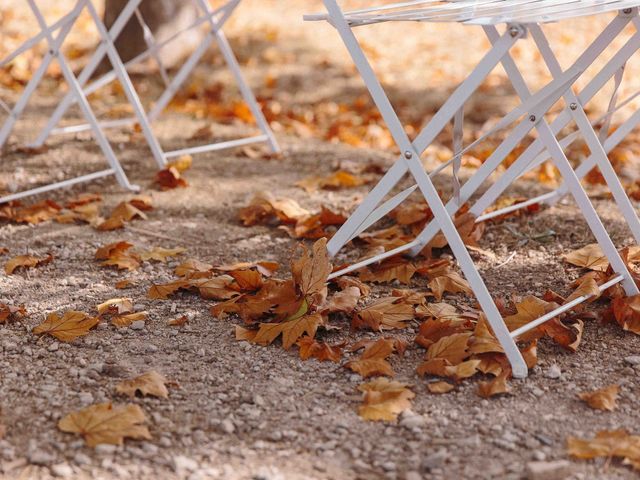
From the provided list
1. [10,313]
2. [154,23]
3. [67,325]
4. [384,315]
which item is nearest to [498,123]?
[384,315]

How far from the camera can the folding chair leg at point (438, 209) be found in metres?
2.33

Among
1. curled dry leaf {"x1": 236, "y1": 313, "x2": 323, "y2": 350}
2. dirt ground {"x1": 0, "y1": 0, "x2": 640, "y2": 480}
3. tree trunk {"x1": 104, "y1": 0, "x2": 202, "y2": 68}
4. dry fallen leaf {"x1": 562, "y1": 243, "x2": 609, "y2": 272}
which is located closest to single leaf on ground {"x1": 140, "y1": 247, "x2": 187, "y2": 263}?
dirt ground {"x1": 0, "y1": 0, "x2": 640, "y2": 480}

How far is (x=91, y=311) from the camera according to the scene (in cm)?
274

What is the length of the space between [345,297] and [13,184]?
189 centimetres

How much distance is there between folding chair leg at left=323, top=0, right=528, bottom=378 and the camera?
7.66ft

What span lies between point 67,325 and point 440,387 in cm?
111

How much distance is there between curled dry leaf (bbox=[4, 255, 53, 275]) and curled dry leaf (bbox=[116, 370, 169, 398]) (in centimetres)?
97

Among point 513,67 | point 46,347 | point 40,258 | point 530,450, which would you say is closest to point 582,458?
point 530,450

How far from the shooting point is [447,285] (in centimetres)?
289

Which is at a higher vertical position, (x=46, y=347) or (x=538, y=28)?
(x=538, y=28)

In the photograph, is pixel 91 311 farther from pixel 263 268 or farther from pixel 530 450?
pixel 530 450

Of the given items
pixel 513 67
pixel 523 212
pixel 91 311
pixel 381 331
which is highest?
pixel 513 67

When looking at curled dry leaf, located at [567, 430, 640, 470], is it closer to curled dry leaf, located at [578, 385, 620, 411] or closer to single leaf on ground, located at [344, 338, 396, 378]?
curled dry leaf, located at [578, 385, 620, 411]

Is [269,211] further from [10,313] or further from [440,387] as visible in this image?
[440,387]
